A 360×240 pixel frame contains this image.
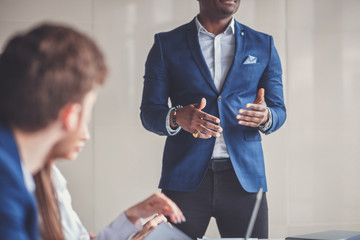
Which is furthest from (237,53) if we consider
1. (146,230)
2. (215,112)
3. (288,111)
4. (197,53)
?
(288,111)

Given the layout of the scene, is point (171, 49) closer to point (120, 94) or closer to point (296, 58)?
point (120, 94)

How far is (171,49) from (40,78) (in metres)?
1.43

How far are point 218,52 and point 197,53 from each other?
108 millimetres

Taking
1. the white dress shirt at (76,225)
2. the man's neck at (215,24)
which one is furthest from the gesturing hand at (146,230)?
the man's neck at (215,24)

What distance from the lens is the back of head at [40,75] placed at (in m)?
0.79

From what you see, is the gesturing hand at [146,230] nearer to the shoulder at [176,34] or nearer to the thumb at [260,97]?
the thumb at [260,97]

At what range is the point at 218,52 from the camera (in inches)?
86.1

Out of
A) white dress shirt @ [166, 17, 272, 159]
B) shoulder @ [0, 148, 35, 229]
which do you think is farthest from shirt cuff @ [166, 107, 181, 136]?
shoulder @ [0, 148, 35, 229]

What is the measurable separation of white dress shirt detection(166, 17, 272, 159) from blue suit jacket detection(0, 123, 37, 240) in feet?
4.35

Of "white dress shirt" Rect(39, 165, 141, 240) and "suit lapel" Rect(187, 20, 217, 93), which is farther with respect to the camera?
"suit lapel" Rect(187, 20, 217, 93)

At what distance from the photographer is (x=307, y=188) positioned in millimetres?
3926

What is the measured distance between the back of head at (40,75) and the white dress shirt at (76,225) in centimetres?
63

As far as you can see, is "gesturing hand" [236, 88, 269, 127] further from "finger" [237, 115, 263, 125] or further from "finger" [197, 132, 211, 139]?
"finger" [197, 132, 211, 139]

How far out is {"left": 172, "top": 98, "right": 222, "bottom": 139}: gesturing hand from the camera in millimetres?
1916
